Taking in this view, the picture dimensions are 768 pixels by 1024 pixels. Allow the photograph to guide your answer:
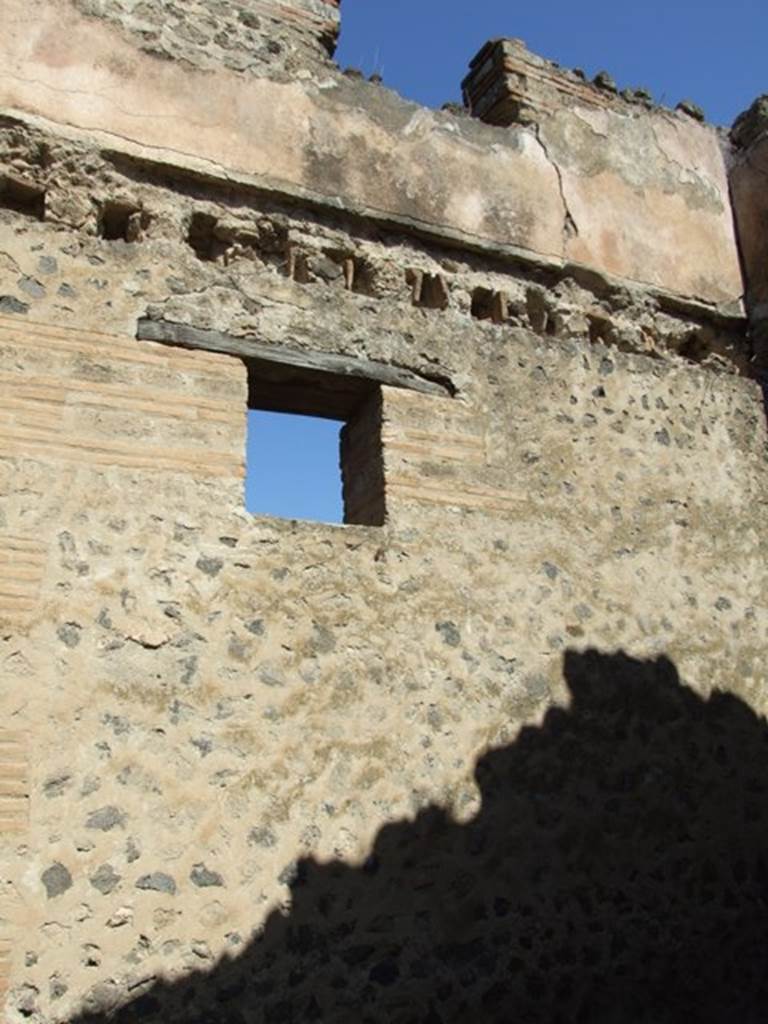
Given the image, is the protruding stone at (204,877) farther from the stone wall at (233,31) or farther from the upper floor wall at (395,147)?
the stone wall at (233,31)

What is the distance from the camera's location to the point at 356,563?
4.05 metres

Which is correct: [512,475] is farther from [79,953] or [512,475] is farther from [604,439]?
[79,953]

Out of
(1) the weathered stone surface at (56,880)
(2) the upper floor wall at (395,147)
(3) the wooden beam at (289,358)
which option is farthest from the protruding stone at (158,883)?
(2) the upper floor wall at (395,147)

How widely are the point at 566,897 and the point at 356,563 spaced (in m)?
1.58

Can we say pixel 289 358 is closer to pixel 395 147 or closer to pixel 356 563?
pixel 356 563

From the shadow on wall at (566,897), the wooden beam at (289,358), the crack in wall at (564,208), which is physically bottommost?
the shadow on wall at (566,897)

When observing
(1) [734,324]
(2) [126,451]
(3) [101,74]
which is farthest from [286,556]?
(1) [734,324]

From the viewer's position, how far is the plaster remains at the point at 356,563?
341 centimetres

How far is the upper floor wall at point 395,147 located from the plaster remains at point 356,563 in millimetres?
19

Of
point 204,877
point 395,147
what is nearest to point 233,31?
point 395,147

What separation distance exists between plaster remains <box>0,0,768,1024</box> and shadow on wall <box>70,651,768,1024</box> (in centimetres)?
1

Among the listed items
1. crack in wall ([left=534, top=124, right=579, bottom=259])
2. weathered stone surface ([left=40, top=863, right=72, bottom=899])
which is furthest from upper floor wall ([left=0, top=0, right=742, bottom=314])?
weathered stone surface ([left=40, top=863, right=72, bottom=899])

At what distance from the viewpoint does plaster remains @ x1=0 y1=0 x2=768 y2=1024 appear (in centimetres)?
341

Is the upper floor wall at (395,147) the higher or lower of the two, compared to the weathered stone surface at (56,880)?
higher
